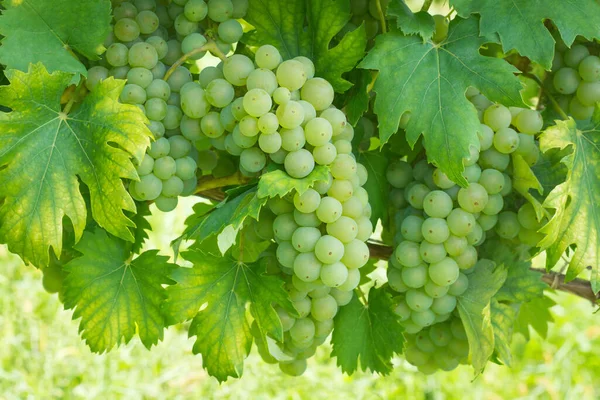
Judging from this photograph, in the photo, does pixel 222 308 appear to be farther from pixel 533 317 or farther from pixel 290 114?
pixel 533 317

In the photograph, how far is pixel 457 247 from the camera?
0.97 meters

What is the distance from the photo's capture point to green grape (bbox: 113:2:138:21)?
887 millimetres

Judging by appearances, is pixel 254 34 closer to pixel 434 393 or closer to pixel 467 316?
pixel 467 316

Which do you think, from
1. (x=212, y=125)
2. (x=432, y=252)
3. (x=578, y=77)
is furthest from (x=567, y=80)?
(x=212, y=125)

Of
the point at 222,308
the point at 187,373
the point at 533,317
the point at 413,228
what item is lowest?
the point at 187,373

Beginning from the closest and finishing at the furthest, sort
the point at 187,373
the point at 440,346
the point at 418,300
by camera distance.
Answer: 1. the point at 418,300
2. the point at 440,346
3. the point at 187,373

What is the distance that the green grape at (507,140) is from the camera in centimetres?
94

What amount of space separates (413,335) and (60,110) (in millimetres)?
670

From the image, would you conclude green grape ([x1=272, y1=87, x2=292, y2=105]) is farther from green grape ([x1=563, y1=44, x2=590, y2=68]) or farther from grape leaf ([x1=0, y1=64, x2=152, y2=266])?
green grape ([x1=563, y1=44, x2=590, y2=68])

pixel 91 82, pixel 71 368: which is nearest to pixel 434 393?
pixel 71 368

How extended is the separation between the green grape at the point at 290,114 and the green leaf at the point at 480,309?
389 mm

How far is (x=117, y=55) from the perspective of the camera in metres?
0.86

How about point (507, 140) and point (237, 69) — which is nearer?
point (237, 69)

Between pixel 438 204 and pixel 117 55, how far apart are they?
1.58 feet
